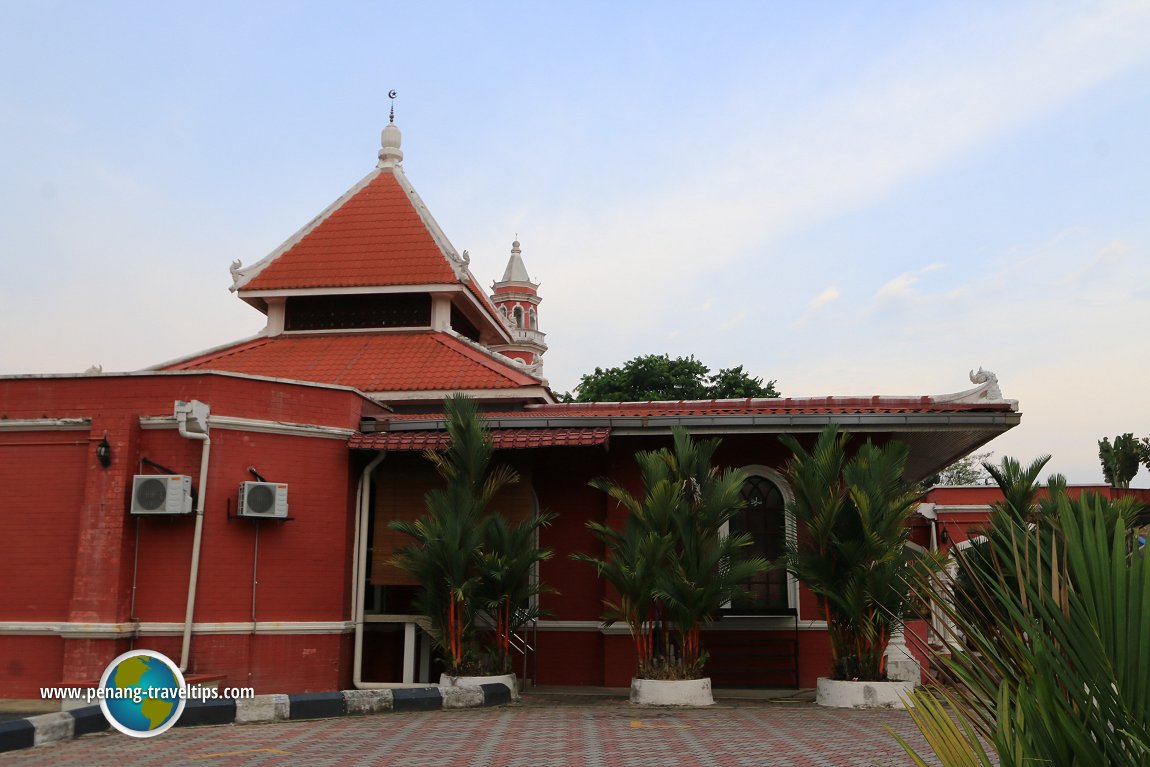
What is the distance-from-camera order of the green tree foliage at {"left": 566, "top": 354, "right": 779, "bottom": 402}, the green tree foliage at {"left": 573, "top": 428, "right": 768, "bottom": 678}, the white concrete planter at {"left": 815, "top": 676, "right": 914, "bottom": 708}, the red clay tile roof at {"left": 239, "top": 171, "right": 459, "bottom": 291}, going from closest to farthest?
the white concrete planter at {"left": 815, "top": 676, "right": 914, "bottom": 708}, the green tree foliage at {"left": 573, "top": 428, "right": 768, "bottom": 678}, the red clay tile roof at {"left": 239, "top": 171, "right": 459, "bottom": 291}, the green tree foliage at {"left": 566, "top": 354, "right": 779, "bottom": 402}

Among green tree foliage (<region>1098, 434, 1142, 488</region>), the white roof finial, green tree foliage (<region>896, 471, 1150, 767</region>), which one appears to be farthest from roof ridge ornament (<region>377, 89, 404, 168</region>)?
green tree foliage (<region>1098, 434, 1142, 488</region>)

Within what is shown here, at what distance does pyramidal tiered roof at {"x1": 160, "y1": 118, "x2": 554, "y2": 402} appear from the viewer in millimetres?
15875

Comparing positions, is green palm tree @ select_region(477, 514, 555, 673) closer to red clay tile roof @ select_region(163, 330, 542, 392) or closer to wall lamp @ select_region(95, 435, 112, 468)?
red clay tile roof @ select_region(163, 330, 542, 392)

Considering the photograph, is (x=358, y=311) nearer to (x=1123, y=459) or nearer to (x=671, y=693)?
(x=671, y=693)

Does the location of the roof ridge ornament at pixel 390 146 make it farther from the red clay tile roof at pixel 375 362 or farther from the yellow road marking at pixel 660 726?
the yellow road marking at pixel 660 726

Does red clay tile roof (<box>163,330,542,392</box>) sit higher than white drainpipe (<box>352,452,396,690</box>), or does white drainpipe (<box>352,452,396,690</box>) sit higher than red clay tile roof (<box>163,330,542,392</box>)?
red clay tile roof (<box>163,330,542,392</box>)

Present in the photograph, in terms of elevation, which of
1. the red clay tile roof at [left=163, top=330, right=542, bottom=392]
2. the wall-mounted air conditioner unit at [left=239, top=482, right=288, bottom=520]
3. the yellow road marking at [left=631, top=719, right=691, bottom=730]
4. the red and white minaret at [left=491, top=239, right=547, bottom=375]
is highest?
the red and white minaret at [left=491, top=239, right=547, bottom=375]

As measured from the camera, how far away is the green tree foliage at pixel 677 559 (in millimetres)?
10445

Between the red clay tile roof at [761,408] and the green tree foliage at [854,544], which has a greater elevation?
the red clay tile roof at [761,408]

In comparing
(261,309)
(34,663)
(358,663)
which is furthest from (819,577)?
(261,309)

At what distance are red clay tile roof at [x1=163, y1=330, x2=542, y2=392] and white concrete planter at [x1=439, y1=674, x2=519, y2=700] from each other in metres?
5.11

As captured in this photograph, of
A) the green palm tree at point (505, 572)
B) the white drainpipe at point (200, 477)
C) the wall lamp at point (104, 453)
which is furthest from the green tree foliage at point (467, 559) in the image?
the wall lamp at point (104, 453)

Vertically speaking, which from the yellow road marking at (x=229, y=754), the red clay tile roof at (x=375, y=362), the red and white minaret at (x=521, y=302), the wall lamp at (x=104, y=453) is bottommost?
the yellow road marking at (x=229, y=754)

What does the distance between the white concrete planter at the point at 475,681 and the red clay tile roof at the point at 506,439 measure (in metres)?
2.76
